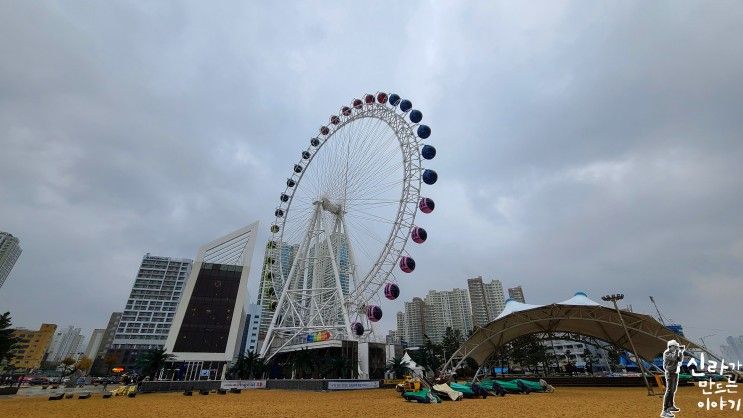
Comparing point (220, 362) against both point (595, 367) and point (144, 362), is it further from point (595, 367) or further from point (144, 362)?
point (595, 367)

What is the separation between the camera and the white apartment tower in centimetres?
10244

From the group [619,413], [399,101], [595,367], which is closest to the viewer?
[619,413]

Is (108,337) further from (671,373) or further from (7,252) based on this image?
(671,373)

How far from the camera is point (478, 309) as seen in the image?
137m

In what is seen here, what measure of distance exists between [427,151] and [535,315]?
20403 mm

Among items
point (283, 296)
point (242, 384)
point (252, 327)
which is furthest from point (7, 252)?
point (242, 384)

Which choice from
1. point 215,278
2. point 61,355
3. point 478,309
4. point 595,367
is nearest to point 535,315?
point 215,278

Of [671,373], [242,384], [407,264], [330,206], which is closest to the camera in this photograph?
[671,373]

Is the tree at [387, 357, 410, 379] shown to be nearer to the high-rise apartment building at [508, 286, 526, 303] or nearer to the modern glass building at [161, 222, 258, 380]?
the modern glass building at [161, 222, 258, 380]

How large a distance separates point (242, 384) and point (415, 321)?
391ft

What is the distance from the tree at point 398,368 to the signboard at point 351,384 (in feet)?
46.1

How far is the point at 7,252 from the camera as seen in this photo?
369 feet

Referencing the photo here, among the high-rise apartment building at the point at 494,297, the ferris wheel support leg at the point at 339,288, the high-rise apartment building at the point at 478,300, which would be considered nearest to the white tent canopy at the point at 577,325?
the ferris wheel support leg at the point at 339,288

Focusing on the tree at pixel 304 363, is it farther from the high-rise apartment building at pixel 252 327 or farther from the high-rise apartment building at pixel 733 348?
the high-rise apartment building at pixel 733 348
